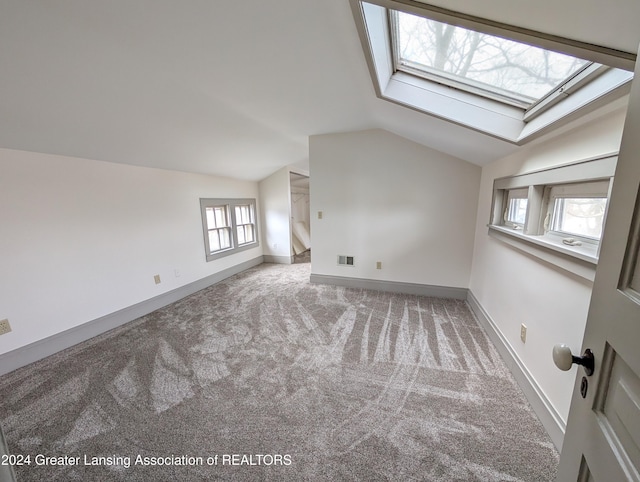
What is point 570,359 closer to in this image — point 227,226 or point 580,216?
point 580,216

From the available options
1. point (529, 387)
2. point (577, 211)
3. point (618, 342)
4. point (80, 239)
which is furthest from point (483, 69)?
point (80, 239)

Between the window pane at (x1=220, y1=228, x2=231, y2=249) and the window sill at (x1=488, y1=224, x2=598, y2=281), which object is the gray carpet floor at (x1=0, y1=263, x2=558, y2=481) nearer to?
the window sill at (x1=488, y1=224, x2=598, y2=281)

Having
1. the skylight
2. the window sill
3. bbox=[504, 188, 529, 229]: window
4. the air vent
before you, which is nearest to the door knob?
the window sill

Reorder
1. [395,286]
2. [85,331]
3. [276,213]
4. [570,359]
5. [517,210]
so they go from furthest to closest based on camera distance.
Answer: [276,213], [395,286], [85,331], [517,210], [570,359]

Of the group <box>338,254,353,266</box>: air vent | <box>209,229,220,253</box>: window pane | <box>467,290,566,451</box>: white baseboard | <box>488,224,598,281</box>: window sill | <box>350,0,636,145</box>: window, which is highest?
<box>350,0,636,145</box>: window

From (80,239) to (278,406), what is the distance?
2.51 metres

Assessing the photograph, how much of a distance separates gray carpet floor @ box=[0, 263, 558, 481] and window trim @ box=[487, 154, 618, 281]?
102 centimetres

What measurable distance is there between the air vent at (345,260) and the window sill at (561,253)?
212 centimetres

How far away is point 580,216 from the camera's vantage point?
4.81 feet

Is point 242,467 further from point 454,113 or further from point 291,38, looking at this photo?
point 454,113

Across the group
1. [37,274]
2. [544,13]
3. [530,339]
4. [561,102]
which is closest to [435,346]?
[530,339]

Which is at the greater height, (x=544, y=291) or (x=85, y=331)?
(x=544, y=291)

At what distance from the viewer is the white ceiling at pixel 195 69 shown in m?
1.10

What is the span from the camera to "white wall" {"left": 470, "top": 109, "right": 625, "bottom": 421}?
123 centimetres
